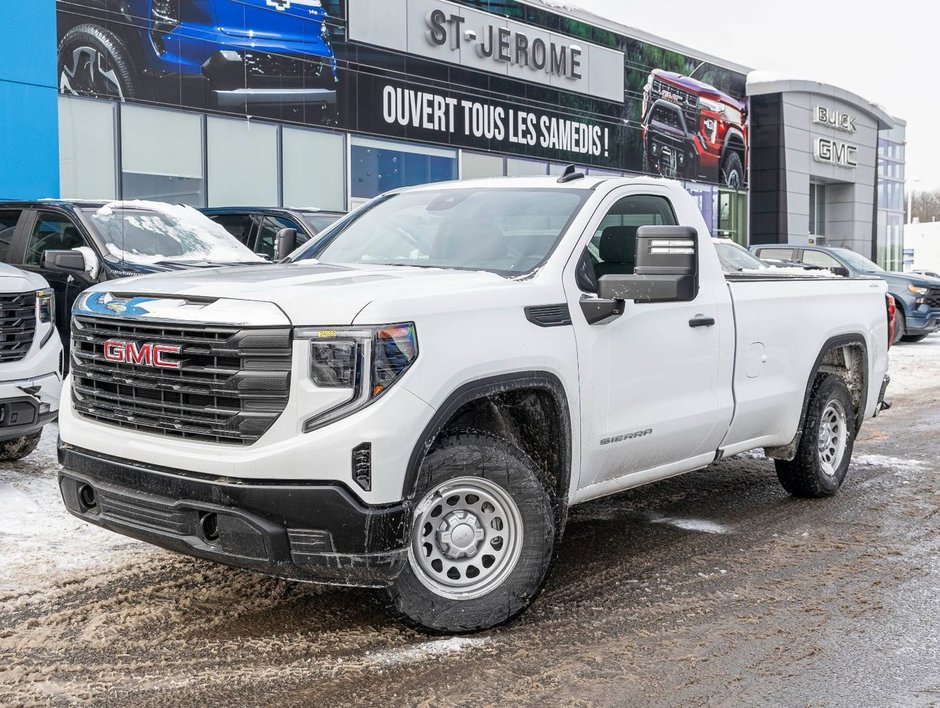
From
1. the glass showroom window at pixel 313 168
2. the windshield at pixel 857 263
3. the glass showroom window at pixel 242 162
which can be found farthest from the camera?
the glass showroom window at pixel 313 168

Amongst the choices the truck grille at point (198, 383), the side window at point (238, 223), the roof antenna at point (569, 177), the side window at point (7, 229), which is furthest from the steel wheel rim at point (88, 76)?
the truck grille at point (198, 383)

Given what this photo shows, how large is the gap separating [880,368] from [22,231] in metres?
7.42

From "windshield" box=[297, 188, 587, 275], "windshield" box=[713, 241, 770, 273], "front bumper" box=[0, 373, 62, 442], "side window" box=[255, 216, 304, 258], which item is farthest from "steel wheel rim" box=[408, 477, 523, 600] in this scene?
"windshield" box=[713, 241, 770, 273]

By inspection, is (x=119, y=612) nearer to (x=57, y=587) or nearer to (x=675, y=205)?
(x=57, y=587)

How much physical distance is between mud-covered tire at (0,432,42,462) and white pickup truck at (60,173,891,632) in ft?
9.75

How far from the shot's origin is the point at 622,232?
17.5ft

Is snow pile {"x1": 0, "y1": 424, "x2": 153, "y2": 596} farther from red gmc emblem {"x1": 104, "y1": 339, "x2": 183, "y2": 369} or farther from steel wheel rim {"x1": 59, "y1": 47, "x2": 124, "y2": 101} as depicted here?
steel wheel rim {"x1": 59, "y1": 47, "x2": 124, "y2": 101}

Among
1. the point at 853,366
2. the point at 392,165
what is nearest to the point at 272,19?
the point at 392,165

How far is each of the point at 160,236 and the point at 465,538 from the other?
20.3ft

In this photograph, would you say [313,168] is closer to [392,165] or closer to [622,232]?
[392,165]

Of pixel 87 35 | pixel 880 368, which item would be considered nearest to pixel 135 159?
pixel 87 35

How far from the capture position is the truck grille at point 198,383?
12.5 ft

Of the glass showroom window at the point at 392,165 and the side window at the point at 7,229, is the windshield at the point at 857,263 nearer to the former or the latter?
the glass showroom window at the point at 392,165

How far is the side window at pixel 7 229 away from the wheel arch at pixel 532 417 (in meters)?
6.84
